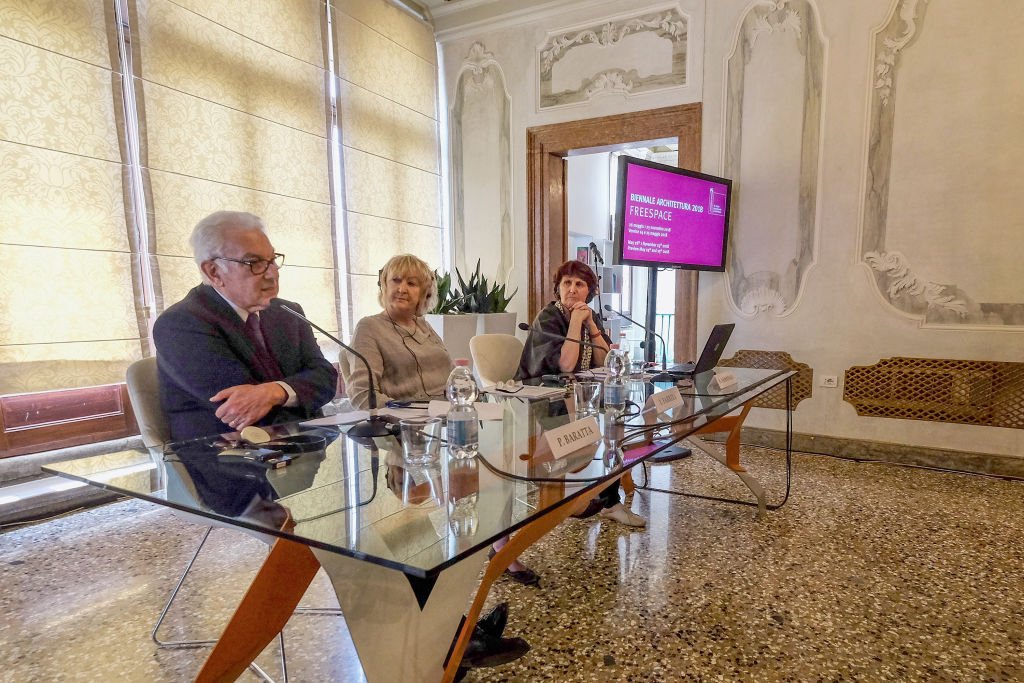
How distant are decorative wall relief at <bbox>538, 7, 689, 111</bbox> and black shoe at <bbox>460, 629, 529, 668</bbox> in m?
3.54

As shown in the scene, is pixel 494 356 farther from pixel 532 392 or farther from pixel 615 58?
pixel 615 58

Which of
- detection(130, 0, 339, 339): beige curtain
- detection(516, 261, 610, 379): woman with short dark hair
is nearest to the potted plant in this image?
detection(130, 0, 339, 339): beige curtain

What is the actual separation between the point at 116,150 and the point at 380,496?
2567 millimetres

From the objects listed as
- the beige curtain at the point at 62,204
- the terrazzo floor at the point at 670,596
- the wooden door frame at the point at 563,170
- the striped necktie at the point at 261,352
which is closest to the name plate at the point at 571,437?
the terrazzo floor at the point at 670,596

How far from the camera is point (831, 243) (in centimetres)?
337

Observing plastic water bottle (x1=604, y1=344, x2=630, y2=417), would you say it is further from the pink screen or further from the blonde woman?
the pink screen

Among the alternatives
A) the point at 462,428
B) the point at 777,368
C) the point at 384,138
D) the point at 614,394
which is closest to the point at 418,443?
the point at 462,428

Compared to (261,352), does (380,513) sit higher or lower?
lower

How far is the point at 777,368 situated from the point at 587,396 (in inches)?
90.8

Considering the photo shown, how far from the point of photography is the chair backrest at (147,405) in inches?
59.2

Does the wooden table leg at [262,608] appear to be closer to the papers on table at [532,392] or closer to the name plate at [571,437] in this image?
the name plate at [571,437]

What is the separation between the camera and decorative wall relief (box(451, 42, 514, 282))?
14.4ft

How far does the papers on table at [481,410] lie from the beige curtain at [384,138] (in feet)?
7.81

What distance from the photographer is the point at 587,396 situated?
5.85 feet
